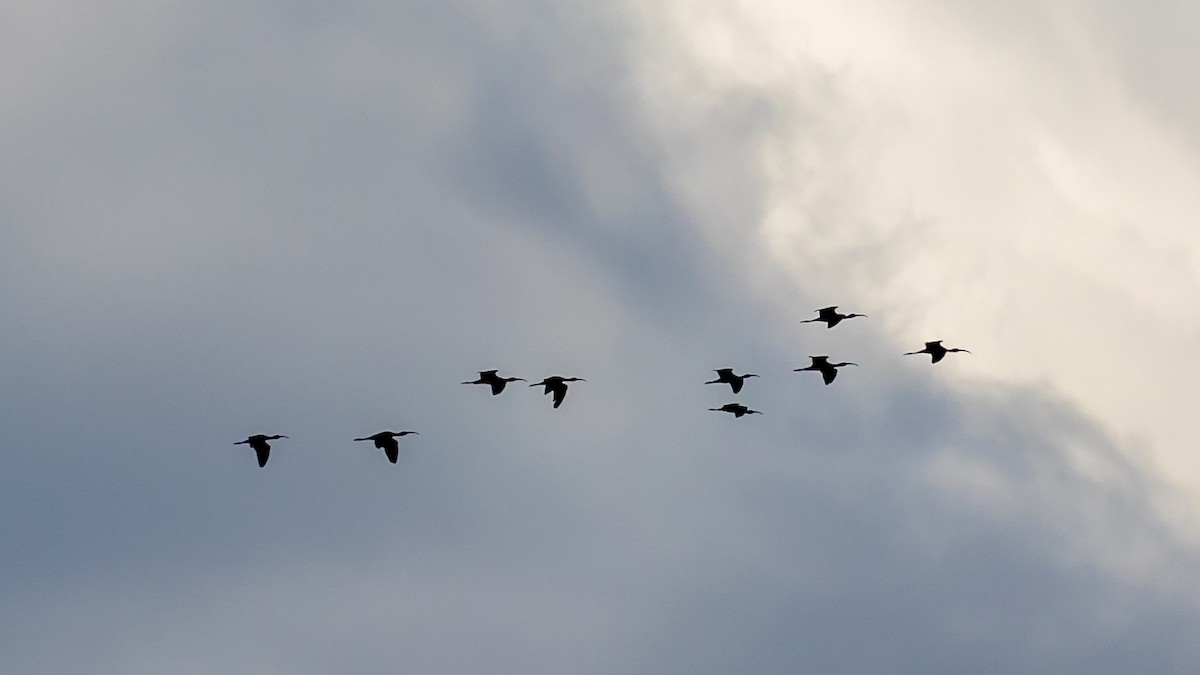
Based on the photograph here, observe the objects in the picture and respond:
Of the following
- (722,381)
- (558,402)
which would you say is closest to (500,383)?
(558,402)

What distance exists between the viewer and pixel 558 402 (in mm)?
159750

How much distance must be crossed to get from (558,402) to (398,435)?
11541mm

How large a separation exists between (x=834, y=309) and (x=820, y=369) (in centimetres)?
464

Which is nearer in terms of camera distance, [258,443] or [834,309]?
[258,443]

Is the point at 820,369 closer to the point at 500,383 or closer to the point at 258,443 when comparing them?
the point at 500,383

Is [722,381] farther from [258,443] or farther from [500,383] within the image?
[258,443]

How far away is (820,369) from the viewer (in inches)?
6412

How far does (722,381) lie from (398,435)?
2320cm

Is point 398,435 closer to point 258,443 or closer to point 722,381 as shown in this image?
point 258,443

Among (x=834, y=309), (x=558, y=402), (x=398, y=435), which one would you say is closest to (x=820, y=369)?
(x=834, y=309)

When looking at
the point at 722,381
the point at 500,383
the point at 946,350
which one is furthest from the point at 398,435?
the point at 946,350

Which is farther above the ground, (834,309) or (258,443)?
(834,309)

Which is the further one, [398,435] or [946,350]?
[946,350]

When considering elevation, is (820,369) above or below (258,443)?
above
